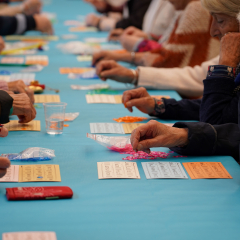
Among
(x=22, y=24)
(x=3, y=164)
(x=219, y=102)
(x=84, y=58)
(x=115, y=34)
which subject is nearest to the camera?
(x=3, y=164)

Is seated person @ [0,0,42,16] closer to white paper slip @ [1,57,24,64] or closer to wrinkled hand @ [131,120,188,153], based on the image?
white paper slip @ [1,57,24,64]

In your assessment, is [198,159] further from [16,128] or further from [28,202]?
[16,128]

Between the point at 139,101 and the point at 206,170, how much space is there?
1.83 feet

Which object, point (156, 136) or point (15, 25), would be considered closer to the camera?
point (156, 136)

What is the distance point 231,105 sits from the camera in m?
1.41

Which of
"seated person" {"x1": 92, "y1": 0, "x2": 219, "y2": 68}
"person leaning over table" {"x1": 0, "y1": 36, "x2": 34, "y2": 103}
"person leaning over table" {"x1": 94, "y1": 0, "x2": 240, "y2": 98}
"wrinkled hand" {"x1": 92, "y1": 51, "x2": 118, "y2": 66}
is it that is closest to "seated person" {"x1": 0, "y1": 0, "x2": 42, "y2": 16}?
"wrinkled hand" {"x1": 92, "y1": 51, "x2": 118, "y2": 66}

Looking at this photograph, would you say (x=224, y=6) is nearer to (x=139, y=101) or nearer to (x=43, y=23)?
(x=139, y=101)

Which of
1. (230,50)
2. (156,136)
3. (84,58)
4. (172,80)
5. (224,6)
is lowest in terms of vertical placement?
(84,58)

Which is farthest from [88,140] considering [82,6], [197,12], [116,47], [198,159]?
[82,6]

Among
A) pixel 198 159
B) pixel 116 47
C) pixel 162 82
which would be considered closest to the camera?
pixel 198 159

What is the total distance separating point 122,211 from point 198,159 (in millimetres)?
443

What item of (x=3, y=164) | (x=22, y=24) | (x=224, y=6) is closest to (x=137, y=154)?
(x=3, y=164)

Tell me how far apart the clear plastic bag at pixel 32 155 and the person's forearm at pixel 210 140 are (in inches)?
17.1

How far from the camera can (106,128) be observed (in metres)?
1.53
